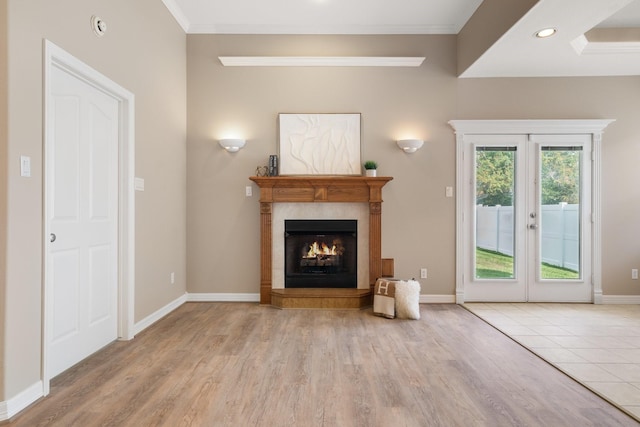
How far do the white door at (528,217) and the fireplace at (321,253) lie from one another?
4.74ft

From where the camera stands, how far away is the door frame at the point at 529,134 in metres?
4.41

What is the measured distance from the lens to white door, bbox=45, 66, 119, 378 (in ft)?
7.87

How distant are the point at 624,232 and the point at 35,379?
19.2 feet

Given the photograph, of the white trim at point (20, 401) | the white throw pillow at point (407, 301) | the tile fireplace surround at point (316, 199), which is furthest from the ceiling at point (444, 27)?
the white trim at point (20, 401)

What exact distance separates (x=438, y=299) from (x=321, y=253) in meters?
1.54

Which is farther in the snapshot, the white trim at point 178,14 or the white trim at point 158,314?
the white trim at point 178,14

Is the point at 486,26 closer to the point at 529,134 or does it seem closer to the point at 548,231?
the point at 529,134

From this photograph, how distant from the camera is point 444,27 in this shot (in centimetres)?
443

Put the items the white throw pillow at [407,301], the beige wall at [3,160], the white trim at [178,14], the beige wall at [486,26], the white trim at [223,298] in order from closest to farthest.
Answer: the beige wall at [3,160], the beige wall at [486,26], the white throw pillow at [407,301], the white trim at [178,14], the white trim at [223,298]

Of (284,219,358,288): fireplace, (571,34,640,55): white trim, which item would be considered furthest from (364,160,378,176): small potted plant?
(571,34,640,55): white trim

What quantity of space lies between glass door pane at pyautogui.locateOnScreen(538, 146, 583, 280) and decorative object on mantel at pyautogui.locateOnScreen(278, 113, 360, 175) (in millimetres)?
2336

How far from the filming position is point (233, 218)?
4.51 meters

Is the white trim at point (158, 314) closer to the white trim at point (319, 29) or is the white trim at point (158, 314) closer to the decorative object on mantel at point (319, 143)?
the decorative object on mantel at point (319, 143)

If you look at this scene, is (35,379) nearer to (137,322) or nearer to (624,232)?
(137,322)
